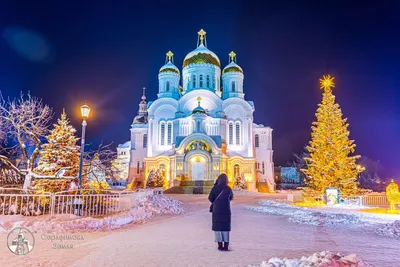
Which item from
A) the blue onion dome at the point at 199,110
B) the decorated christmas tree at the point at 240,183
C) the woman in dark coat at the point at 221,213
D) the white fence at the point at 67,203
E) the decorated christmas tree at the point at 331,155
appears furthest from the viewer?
the blue onion dome at the point at 199,110

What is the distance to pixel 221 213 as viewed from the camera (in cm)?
670

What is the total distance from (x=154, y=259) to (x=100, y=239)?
94.9 inches

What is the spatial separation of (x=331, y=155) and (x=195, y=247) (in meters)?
15.1

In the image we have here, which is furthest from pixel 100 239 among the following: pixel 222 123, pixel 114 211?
pixel 222 123

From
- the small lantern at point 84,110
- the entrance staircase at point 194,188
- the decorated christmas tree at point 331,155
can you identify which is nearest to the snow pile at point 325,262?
the small lantern at point 84,110

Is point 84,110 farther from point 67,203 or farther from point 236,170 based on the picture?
point 236,170

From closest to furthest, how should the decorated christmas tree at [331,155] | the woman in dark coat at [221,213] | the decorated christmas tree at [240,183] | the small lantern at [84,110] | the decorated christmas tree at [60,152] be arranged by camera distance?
the woman in dark coat at [221,213] < the small lantern at [84,110] < the decorated christmas tree at [60,152] < the decorated christmas tree at [331,155] < the decorated christmas tree at [240,183]

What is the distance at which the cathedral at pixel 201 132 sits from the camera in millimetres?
37250

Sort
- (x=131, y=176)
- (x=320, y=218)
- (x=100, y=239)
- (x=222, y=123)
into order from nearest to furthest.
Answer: (x=100, y=239), (x=320, y=218), (x=222, y=123), (x=131, y=176)

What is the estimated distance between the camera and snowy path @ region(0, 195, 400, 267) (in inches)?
225

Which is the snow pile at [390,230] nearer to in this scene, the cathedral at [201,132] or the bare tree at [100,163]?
the bare tree at [100,163]

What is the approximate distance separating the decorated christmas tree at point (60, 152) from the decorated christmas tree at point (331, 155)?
550 inches

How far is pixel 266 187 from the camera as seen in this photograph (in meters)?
39.3

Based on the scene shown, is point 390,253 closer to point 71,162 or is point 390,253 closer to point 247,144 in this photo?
point 71,162
